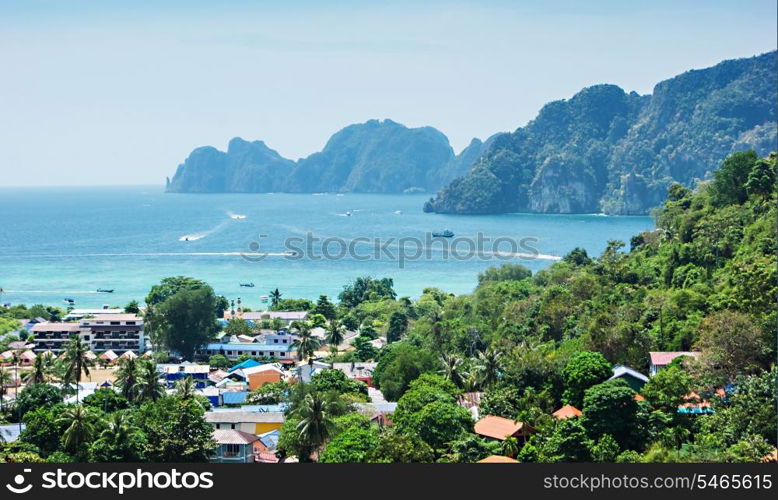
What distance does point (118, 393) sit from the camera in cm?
1972

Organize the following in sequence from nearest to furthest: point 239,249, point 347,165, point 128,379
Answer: point 128,379, point 239,249, point 347,165

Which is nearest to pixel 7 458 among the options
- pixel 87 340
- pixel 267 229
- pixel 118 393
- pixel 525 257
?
pixel 118 393

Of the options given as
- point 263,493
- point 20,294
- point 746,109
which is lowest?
point 20,294

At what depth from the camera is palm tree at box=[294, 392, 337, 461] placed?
48.3 feet

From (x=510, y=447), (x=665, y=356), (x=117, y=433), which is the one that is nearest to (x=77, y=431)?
(x=117, y=433)

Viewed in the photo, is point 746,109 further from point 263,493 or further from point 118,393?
point 263,493

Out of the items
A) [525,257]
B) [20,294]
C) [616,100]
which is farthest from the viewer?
[616,100]

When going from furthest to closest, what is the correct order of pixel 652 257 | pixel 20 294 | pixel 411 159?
pixel 411 159 < pixel 20 294 < pixel 652 257

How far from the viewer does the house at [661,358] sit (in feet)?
55.2

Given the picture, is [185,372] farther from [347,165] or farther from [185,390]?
[347,165]

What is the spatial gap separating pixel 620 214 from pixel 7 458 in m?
96.8

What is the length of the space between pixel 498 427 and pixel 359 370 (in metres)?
9.65

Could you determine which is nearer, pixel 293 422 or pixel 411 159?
pixel 293 422

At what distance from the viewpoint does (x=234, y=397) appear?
2161 cm
